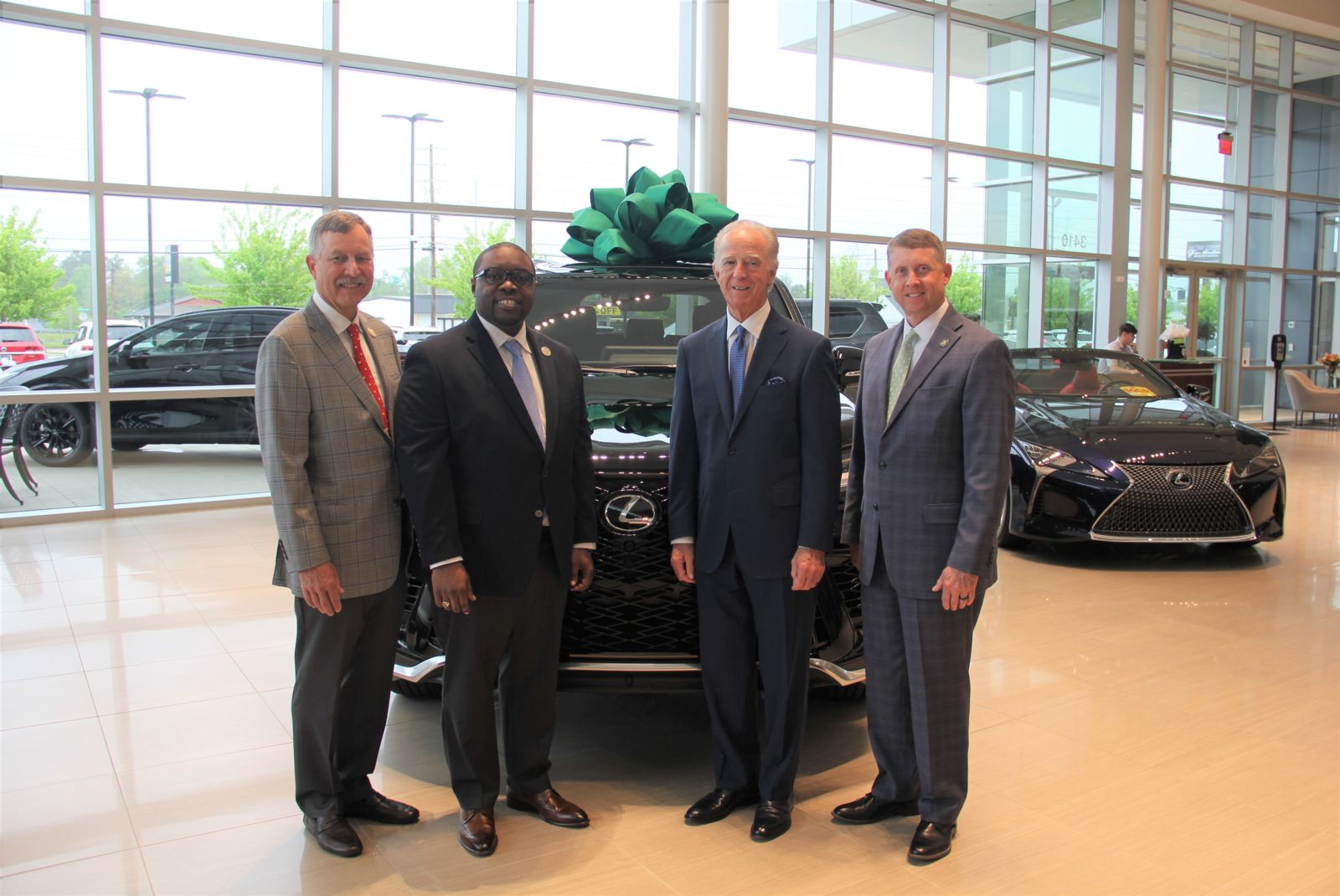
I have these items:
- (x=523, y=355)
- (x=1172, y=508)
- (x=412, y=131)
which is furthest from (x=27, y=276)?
(x=1172, y=508)

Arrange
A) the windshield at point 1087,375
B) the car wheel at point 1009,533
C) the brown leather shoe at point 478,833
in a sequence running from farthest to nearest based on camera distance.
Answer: the windshield at point 1087,375
the car wheel at point 1009,533
the brown leather shoe at point 478,833

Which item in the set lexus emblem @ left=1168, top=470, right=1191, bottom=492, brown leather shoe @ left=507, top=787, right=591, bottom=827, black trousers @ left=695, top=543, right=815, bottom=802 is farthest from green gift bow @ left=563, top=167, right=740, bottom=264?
lexus emblem @ left=1168, top=470, right=1191, bottom=492

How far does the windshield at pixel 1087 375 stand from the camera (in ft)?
21.6

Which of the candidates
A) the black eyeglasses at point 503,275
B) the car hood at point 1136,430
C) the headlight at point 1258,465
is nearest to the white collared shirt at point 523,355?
the black eyeglasses at point 503,275

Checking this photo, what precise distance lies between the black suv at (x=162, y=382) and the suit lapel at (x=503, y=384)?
523cm

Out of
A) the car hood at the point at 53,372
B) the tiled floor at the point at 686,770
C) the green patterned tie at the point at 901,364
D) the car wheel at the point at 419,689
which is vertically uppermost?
the green patterned tie at the point at 901,364

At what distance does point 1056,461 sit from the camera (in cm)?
557

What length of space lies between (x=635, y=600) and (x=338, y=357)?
3.27ft

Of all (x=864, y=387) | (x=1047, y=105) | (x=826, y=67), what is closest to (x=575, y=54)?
(x=826, y=67)

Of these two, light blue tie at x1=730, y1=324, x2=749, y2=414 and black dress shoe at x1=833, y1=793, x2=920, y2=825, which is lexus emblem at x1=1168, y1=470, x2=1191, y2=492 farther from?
light blue tie at x1=730, y1=324, x2=749, y2=414

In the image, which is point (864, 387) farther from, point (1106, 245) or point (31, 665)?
point (1106, 245)

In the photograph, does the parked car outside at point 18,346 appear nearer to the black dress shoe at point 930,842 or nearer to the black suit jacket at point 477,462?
the black suit jacket at point 477,462

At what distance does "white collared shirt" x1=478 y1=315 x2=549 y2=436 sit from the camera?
101 inches

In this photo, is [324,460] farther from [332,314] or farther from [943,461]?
[943,461]
